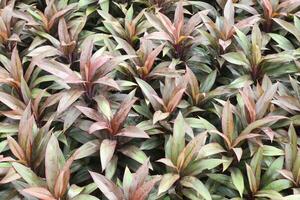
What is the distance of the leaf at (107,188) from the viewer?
68.6 inches

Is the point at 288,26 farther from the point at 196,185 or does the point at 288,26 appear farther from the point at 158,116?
the point at 196,185

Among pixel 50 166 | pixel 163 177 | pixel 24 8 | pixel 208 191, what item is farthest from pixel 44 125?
pixel 24 8

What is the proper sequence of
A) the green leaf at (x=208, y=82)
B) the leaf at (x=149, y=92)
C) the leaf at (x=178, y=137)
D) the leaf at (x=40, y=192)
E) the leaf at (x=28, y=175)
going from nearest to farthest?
the leaf at (x=40, y=192)
the leaf at (x=28, y=175)
the leaf at (x=178, y=137)
the leaf at (x=149, y=92)
the green leaf at (x=208, y=82)

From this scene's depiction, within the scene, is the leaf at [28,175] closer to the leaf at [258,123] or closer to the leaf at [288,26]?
the leaf at [258,123]

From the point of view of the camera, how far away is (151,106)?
7.37 feet

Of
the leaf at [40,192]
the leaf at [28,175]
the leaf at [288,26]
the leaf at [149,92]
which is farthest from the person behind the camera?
the leaf at [288,26]

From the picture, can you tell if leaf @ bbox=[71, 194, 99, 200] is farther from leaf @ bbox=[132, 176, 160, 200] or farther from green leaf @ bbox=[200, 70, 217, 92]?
green leaf @ bbox=[200, 70, 217, 92]

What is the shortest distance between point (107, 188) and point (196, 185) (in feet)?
1.20

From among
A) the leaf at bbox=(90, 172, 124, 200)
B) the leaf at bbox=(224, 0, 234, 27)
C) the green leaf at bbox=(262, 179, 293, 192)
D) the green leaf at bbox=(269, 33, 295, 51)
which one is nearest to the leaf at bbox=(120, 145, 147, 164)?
the leaf at bbox=(90, 172, 124, 200)

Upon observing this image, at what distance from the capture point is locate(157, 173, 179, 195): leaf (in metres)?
1.77

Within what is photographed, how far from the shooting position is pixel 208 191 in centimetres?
186

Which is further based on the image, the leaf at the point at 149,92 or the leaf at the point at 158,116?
the leaf at the point at 149,92

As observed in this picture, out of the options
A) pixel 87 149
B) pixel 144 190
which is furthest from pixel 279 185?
pixel 87 149

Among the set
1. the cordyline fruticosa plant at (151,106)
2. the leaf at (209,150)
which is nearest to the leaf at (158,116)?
the cordyline fruticosa plant at (151,106)
